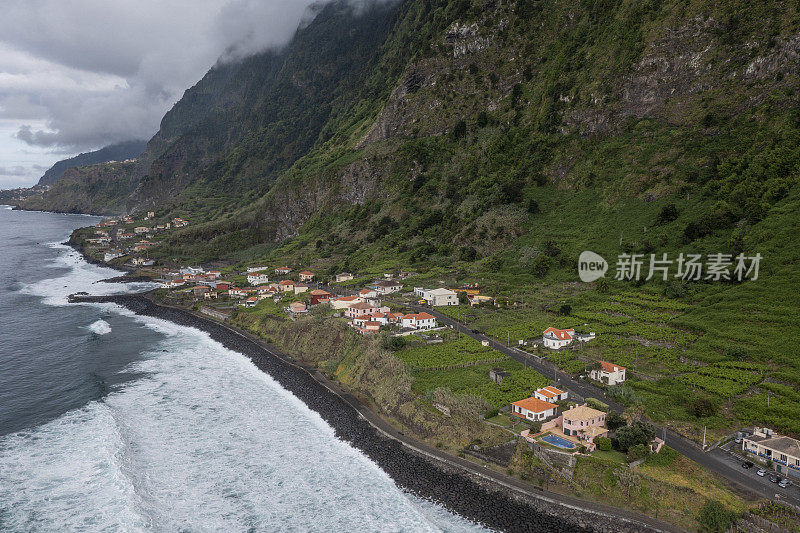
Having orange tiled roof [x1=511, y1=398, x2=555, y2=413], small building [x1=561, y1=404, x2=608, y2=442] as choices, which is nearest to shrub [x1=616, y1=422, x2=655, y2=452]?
small building [x1=561, y1=404, x2=608, y2=442]

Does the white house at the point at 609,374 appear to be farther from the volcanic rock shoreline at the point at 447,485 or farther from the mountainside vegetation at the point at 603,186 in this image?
the volcanic rock shoreline at the point at 447,485

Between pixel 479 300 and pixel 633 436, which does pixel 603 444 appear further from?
pixel 479 300

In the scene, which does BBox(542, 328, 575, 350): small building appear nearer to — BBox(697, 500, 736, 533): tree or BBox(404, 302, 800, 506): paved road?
BBox(404, 302, 800, 506): paved road

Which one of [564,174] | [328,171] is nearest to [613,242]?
[564,174]

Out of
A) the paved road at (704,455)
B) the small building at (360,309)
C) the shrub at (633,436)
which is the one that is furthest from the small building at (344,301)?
the shrub at (633,436)

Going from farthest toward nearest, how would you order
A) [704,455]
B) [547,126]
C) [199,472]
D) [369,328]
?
[547,126] < [369,328] < [199,472] < [704,455]

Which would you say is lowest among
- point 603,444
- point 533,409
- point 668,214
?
point 603,444

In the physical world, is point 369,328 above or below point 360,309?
below

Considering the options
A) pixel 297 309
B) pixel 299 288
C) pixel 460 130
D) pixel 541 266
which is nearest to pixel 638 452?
pixel 541 266
